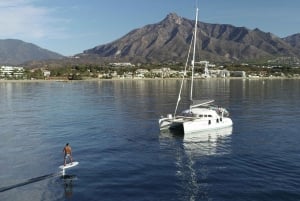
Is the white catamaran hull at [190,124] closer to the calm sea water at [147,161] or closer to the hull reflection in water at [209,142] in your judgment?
the hull reflection in water at [209,142]

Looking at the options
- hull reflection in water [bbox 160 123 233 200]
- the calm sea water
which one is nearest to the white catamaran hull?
hull reflection in water [bbox 160 123 233 200]

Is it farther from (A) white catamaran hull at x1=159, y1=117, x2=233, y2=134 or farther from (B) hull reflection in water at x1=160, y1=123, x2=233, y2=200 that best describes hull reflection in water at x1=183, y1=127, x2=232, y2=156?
(A) white catamaran hull at x1=159, y1=117, x2=233, y2=134

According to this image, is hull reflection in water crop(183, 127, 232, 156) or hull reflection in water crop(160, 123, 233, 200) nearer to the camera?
hull reflection in water crop(160, 123, 233, 200)

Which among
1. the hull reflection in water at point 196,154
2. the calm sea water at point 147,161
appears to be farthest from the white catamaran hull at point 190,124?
the calm sea water at point 147,161

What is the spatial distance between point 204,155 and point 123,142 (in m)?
12.4

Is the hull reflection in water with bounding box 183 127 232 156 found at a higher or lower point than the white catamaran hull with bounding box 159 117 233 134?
lower

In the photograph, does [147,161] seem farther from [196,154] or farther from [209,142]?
[209,142]

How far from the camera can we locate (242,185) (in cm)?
3500

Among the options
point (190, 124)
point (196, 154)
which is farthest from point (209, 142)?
point (196, 154)

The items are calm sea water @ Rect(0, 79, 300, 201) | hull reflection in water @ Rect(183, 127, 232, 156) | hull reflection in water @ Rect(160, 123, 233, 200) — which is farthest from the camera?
hull reflection in water @ Rect(183, 127, 232, 156)

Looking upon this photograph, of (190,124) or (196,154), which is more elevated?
(190,124)

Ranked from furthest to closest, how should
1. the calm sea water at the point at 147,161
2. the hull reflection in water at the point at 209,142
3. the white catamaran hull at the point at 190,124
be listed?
the white catamaran hull at the point at 190,124 < the hull reflection in water at the point at 209,142 < the calm sea water at the point at 147,161

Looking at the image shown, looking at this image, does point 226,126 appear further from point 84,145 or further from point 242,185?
point 242,185

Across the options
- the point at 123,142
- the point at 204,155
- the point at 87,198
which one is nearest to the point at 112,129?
the point at 123,142
